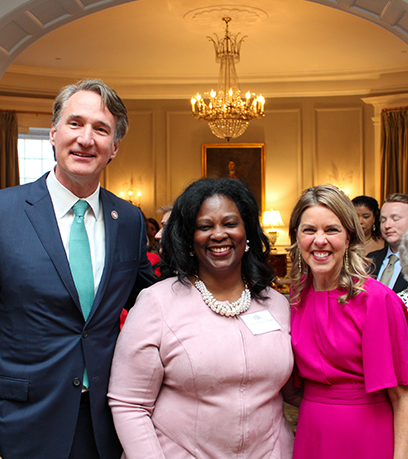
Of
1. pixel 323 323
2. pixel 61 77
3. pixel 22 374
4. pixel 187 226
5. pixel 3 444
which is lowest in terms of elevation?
pixel 3 444

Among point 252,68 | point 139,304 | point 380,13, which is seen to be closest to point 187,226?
point 139,304

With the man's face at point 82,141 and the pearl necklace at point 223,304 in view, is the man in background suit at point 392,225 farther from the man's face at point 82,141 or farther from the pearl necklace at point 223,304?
the man's face at point 82,141

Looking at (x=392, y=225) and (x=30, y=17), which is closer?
(x=392, y=225)

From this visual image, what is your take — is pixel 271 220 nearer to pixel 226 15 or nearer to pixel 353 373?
pixel 226 15

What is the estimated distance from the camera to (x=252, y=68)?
9.45 metres

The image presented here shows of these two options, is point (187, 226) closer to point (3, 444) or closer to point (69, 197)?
point (69, 197)

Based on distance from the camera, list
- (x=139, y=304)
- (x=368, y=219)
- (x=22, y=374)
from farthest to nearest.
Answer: (x=368, y=219) → (x=139, y=304) → (x=22, y=374)

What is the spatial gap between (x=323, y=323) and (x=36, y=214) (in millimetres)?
1098

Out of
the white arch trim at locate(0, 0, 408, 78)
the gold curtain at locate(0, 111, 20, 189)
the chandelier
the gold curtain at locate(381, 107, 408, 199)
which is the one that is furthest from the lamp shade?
the white arch trim at locate(0, 0, 408, 78)

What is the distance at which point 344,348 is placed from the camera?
1742 mm

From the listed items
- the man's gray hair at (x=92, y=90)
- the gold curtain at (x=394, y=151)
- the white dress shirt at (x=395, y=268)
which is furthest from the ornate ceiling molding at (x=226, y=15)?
the man's gray hair at (x=92, y=90)

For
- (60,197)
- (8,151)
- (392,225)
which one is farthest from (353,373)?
(8,151)

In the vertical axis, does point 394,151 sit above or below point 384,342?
above

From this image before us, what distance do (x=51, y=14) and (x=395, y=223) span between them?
3162 mm
